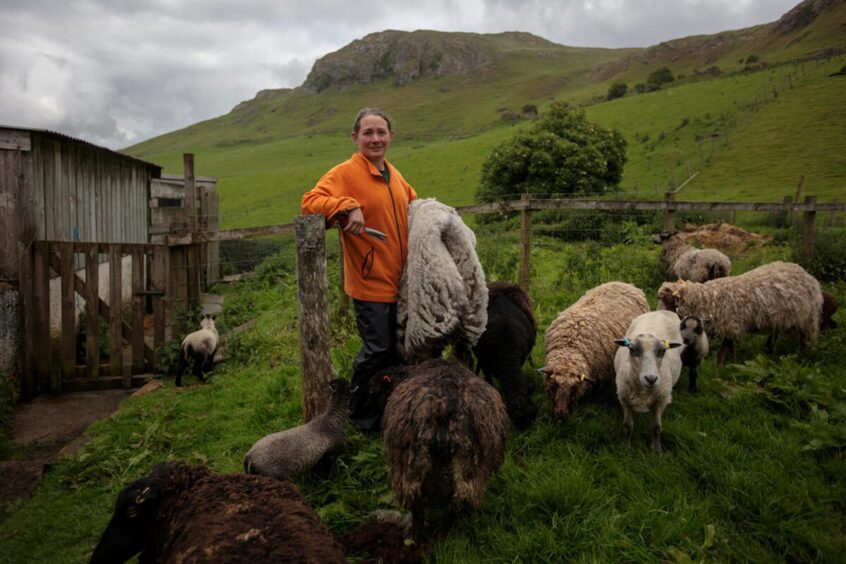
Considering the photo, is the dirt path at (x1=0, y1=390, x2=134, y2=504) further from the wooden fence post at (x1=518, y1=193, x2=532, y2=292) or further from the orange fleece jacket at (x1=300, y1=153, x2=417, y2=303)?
the wooden fence post at (x1=518, y1=193, x2=532, y2=292)

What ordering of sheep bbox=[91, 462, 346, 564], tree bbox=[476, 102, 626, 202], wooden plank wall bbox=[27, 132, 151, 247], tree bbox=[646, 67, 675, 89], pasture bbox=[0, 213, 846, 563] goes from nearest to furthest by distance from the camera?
sheep bbox=[91, 462, 346, 564] < pasture bbox=[0, 213, 846, 563] < wooden plank wall bbox=[27, 132, 151, 247] < tree bbox=[476, 102, 626, 202] < tree bbox=[646, 67, 675, 89]

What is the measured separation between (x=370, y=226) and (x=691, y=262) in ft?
23.9

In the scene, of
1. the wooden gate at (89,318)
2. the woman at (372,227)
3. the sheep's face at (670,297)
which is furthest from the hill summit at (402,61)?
the woman at (372,227)

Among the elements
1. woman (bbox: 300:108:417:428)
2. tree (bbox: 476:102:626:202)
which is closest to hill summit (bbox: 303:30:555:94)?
tree (bbox: 476:102:626:202)

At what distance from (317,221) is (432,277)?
1.03 m

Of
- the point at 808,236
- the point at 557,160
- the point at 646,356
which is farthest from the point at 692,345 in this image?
the point at 557,160

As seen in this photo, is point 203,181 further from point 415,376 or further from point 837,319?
point 837,319

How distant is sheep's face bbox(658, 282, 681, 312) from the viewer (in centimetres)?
603

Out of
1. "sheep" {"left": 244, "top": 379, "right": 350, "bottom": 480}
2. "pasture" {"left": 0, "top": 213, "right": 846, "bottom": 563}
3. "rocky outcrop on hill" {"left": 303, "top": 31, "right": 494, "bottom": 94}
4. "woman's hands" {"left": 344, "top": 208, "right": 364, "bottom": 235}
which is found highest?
"rocky outcrop on hill" {"left": 303, "top": 31, "right": 494, "bottom": 94}

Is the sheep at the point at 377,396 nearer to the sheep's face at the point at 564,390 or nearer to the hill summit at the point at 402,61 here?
the sheep's face at the point at 564,390

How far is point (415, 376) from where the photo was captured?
352 centimetres

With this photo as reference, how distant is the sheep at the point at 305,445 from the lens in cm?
368

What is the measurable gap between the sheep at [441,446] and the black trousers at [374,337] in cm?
71

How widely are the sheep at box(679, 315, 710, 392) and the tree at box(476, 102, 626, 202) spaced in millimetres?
18859
